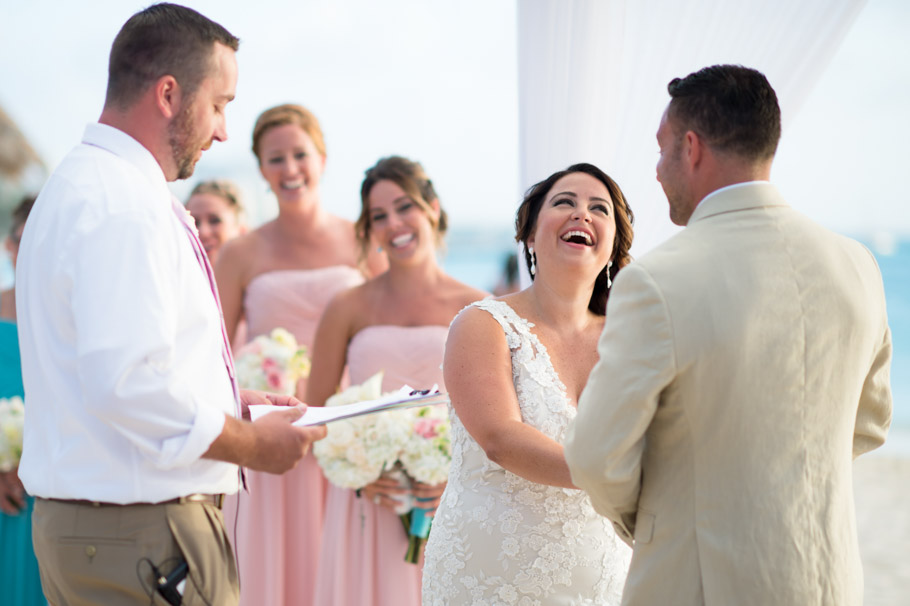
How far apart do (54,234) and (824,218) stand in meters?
32.0

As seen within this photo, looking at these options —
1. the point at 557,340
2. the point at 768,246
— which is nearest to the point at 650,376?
the point at 768,246

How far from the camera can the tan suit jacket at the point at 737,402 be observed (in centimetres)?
180

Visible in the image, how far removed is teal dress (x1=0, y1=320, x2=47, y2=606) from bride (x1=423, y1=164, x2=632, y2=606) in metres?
2.53

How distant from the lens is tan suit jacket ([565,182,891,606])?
1.80m

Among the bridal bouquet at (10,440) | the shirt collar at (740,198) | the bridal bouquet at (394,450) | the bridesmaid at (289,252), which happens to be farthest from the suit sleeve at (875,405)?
the bridal bouquet at (10,440)

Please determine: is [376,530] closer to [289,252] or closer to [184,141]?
[289,252]

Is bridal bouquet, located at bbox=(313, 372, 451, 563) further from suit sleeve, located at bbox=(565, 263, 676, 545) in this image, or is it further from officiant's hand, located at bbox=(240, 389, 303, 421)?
suit sleeve, located at bbox=(565, 263, 676, 545)

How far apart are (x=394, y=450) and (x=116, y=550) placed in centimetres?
171

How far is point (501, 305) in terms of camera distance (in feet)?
9.05

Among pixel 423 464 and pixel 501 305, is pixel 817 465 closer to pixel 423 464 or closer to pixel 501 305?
pixel 501 305

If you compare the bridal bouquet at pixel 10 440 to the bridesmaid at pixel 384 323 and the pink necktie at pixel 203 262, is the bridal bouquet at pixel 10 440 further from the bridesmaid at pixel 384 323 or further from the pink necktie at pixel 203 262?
the pink necktie at pixel 203 262

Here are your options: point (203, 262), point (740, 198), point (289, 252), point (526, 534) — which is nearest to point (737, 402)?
point (740, 198)

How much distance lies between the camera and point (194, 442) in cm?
185

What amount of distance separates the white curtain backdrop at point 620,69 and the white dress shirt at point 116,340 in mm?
1649
